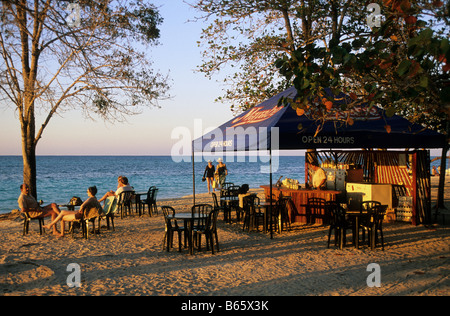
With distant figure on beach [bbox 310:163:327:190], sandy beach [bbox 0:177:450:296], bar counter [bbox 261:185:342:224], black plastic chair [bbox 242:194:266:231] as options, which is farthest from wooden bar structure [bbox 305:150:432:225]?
black plastic chair [bbox 242:194:266:231]

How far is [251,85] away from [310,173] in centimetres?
398

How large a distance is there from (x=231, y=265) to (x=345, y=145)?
12.4ft

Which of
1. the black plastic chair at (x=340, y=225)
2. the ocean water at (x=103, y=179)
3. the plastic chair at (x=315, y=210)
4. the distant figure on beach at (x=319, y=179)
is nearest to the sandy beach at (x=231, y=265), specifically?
the black plastic chair at (x=340, y=225)

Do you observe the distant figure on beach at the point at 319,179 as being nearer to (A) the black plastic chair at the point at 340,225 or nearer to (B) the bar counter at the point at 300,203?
(B) the bar counter at the point at 300,203

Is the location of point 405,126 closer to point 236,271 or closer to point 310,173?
point 310,173

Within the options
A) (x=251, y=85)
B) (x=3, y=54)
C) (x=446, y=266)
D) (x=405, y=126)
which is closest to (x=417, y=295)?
(x=446, y=266)

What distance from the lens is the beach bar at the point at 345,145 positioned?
26.7 ft

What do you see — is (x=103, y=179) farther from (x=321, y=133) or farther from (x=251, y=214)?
(x=321, y=133)

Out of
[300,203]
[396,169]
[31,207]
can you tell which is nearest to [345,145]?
[300,203]

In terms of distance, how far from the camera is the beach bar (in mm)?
8133

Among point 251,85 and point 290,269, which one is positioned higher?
point 251,85

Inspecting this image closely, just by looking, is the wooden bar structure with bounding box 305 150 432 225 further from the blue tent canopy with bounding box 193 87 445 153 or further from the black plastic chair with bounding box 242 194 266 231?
the black plastic chair with bounding box 242 194 266 231

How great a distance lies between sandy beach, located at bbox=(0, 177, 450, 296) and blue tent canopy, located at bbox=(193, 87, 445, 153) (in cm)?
201

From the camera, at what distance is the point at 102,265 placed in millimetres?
6445
